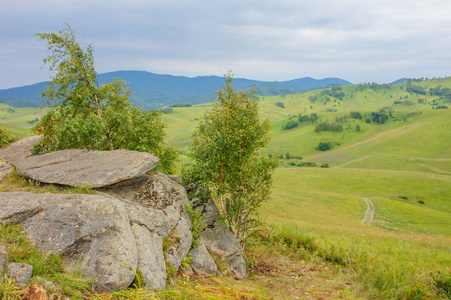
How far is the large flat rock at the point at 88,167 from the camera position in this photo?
40.4 feet

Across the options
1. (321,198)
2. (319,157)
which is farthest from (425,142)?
(321,198)

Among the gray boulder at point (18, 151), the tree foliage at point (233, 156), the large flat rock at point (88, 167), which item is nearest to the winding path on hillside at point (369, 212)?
the tree foliage at point (233, 156)

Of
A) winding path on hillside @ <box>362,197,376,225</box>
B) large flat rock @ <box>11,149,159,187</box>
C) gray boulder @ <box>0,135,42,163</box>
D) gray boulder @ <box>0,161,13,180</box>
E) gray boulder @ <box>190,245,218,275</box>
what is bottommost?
winding path on hillside @ <box>362,197,376,225</box>

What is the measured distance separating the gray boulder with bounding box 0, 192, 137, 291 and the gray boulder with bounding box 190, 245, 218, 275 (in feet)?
13.7

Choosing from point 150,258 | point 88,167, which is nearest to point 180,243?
point 150,258

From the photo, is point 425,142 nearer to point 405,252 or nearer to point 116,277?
point 405,252

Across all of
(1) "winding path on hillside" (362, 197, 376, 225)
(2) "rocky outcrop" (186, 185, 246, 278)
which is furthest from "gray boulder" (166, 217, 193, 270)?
(1) "winding path on hillside" (362, 197, 376, 225)

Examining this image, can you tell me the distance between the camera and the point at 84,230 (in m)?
8.84

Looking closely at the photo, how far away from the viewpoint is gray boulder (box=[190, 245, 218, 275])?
12.4 m

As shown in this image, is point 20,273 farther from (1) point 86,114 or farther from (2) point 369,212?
(2) point 369,212

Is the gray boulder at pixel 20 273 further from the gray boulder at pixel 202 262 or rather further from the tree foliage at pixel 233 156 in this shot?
the tree foliage at pixel 233 156

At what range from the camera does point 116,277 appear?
788 centimetres

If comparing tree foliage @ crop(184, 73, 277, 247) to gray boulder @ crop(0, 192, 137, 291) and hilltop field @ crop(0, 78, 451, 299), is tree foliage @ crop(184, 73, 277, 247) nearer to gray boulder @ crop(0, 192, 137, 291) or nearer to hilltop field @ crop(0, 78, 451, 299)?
hilltop field @ crop(0, 78, 451, 299)

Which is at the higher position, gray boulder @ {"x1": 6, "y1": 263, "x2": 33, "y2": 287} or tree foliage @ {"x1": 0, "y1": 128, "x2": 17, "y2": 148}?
gray boulder @ {"x1": 6, "y1": 263, "x2": 33, "y2": 287}
